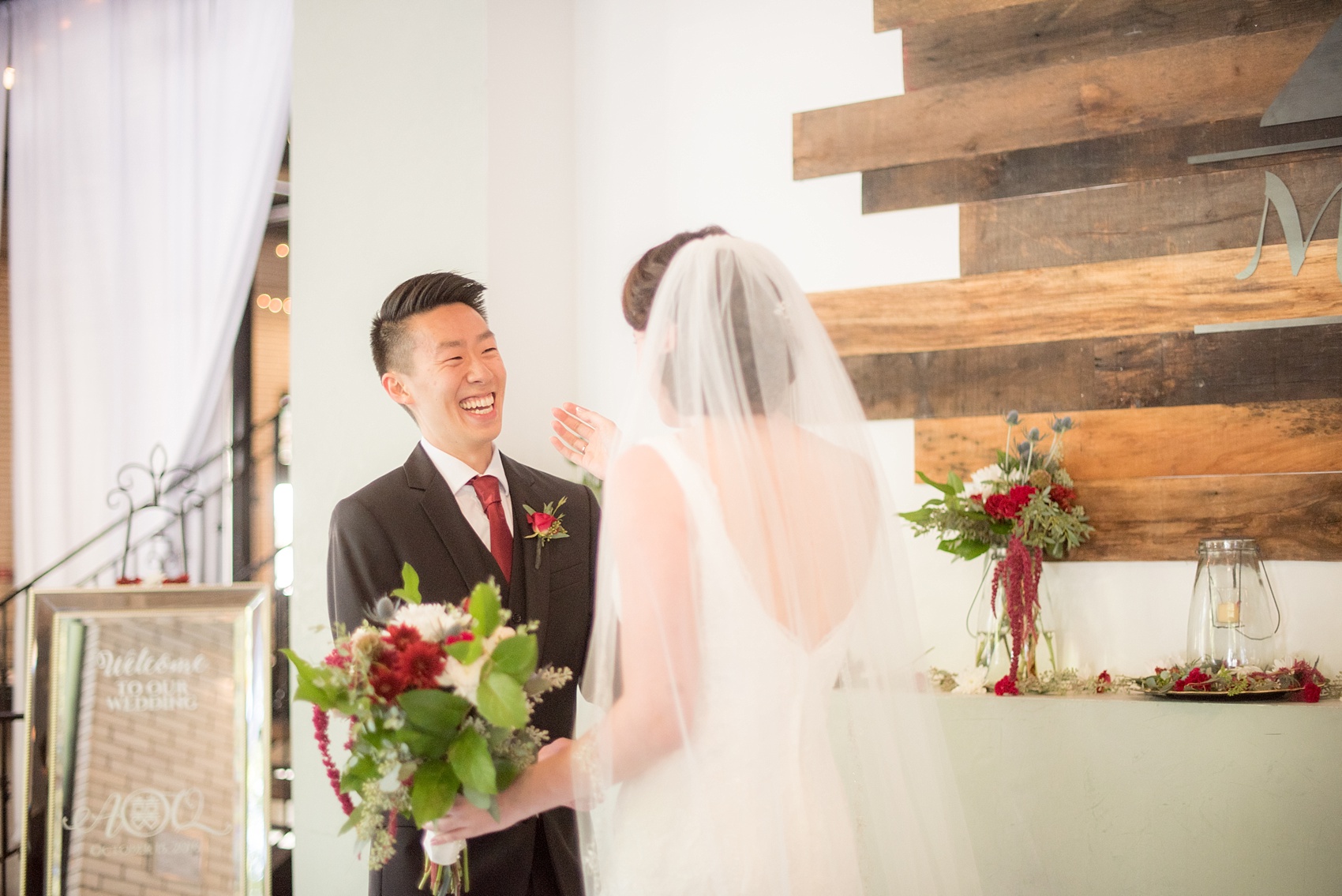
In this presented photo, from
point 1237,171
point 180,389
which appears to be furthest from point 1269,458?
point 180,389

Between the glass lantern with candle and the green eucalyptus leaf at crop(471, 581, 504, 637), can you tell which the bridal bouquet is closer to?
the green eucalyptus leaf at crop(471, 581, 504, 637)

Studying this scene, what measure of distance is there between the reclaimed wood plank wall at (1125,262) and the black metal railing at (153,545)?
2888 mm

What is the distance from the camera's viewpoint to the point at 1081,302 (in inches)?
121

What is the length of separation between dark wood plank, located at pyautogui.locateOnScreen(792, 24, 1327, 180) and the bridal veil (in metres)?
1.64

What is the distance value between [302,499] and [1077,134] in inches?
101

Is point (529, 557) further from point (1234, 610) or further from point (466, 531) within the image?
point (1234, 610)

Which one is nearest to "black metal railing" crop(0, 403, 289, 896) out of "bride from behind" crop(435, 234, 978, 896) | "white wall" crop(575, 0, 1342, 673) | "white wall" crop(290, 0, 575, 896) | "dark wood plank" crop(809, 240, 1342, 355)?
"white wall" crop(290, 0, 575, 896)

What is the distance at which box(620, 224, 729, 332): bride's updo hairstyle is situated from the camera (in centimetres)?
188

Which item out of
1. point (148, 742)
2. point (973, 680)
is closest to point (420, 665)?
point (148, 742)

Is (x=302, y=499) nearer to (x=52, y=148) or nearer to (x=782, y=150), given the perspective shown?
(x=782, y=150)

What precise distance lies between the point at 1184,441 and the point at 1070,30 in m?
1.23

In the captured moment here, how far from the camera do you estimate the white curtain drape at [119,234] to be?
450 cm

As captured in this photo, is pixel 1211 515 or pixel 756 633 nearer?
pixel 756 633

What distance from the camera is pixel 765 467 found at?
5.66 ft
